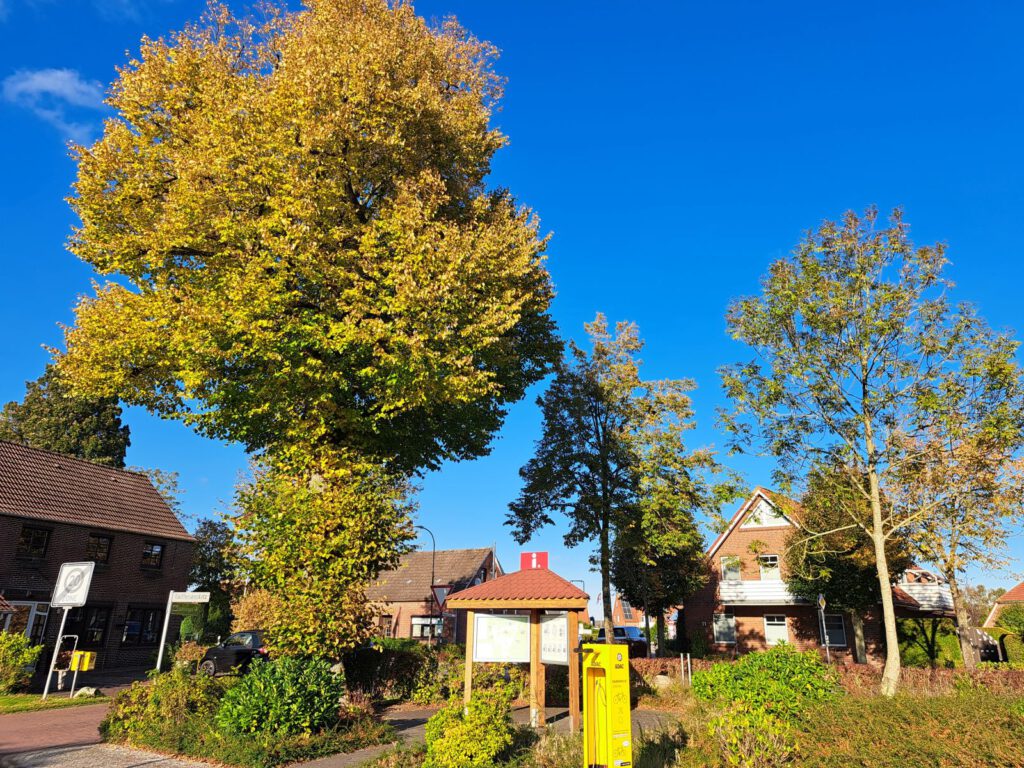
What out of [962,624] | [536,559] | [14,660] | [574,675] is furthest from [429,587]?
[574,675]

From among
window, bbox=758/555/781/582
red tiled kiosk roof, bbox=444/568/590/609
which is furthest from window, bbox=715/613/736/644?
red tiled kiosk roof, bbox=444/568/590/609

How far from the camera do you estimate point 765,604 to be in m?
32.5

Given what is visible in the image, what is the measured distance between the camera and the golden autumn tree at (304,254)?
12.7 meters

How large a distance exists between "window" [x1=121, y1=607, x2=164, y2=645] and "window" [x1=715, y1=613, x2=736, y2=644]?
28154 mm

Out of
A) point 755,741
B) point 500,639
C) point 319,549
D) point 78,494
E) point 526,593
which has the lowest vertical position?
point 755,741

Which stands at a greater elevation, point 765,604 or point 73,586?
point 765,604

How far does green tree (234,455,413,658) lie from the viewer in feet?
41.5

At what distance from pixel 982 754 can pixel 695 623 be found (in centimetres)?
3010

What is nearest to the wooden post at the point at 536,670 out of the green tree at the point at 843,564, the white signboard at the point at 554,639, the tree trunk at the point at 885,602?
the white signboard at the point at 554,639

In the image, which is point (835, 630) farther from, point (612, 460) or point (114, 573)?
point (114, 573)

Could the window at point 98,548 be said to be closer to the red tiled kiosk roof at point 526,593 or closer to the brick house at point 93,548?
the brick house at point 93,548

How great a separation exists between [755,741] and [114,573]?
92.9 ft

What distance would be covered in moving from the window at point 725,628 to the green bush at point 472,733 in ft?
93.4

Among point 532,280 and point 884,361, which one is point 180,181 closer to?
point 532,280
